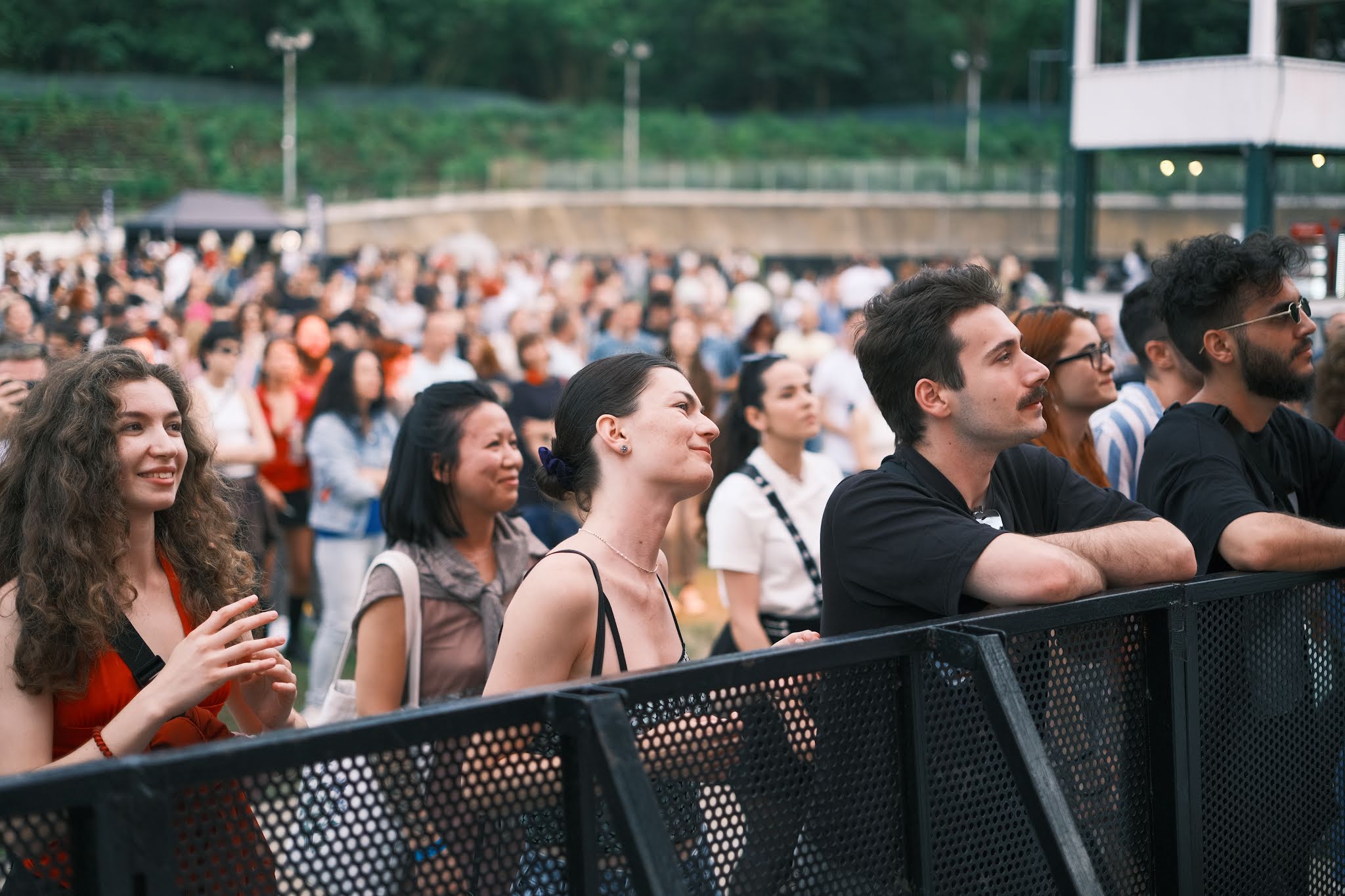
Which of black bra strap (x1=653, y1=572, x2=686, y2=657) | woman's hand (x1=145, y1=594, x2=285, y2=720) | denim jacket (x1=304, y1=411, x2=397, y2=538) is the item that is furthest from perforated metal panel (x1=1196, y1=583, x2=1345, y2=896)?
denim jacket (x1=304, y1=411, x2=397, y2=538)

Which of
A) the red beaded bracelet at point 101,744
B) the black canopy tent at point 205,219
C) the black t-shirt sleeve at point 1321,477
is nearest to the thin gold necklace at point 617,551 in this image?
the red beaded bracelet at point 101,744

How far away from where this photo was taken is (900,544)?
8.95 feet

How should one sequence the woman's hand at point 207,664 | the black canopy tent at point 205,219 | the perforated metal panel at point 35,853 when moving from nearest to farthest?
the perforated metal panel at point 35,853 → the woman's hand at point 207,664 → the black canopy tent at point 205,219

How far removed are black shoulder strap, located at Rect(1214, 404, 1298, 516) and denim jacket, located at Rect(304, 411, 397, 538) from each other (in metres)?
4.77

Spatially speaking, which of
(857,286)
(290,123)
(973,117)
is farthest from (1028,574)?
(973,117)

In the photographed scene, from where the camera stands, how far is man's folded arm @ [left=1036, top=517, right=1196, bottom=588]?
2.73 m

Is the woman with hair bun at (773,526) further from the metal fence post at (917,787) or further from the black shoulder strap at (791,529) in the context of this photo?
the metal fence post at (917,787)

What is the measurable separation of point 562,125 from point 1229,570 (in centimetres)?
7775

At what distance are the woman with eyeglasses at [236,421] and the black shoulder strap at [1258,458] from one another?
557cm

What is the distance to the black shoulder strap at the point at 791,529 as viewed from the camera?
525cm

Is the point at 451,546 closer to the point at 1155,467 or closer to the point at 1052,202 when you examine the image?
the point at 1155,467

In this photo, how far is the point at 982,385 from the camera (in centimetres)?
295

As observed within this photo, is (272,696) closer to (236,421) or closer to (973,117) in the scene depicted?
(236,421)

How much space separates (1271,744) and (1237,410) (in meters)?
1.07
